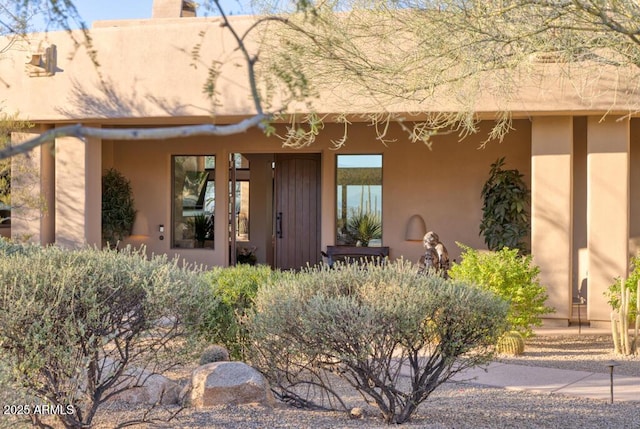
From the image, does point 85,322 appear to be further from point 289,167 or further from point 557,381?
point 289,167

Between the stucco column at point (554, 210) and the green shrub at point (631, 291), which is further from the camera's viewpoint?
the stucco column at point (554, 210)

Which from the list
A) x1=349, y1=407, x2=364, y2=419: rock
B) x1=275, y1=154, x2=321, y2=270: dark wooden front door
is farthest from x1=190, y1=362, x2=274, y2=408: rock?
x1=275, y1=154, x2=321, y2=270: dark wooden front door

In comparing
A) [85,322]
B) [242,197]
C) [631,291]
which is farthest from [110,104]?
[242,197]

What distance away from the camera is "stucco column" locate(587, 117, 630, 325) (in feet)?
32.6

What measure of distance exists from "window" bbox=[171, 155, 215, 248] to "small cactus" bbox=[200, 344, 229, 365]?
6637 mm

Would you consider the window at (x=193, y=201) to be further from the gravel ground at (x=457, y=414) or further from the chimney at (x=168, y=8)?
the gravel ground at (x=457, y=414)

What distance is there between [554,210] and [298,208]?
6.82 m

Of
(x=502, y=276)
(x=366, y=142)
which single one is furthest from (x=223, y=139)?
(x=502, y=276)

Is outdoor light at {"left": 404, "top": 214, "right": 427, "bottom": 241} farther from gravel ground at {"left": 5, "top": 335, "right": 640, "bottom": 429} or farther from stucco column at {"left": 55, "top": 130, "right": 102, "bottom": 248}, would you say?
gravel ground at {"left": 5, "top": 335, "right": 640, "bottom": 429}

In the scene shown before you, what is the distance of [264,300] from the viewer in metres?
5.63

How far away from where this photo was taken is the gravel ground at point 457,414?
5.35 meters

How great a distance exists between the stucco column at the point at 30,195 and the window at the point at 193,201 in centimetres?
288

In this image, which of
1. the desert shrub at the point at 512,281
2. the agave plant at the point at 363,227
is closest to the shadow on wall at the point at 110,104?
the agave plant at the point at 363,227

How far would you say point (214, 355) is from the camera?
7.31m
